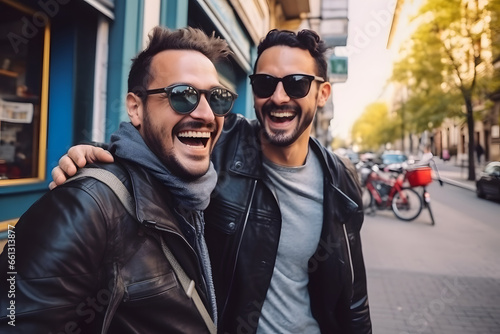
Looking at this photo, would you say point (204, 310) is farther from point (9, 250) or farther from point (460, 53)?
point (460, 53)

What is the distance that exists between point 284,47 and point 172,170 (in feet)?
3.14

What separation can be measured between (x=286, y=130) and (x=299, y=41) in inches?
18.6

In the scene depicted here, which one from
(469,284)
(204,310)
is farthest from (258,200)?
(469,284)

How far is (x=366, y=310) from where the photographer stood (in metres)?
1.82

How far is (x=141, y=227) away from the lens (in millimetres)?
1029

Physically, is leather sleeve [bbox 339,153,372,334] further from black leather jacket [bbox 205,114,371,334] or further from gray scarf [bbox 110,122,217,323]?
gray scarf [bbox 110,122,217,323]

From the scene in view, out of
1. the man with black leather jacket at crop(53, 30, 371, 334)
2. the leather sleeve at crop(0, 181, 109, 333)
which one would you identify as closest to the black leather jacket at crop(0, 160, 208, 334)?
the leather sleeve at crop(0, 181, 109, 333)

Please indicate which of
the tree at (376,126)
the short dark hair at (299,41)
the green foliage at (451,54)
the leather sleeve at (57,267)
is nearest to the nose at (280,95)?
the short dark hair at (299,41)

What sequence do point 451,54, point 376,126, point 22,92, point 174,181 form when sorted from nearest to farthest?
point 174,181 < point 22,92 < point 451,54 < point 376,126

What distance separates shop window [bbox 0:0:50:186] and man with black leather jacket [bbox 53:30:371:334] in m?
1.39

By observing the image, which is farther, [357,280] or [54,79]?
[54,79]

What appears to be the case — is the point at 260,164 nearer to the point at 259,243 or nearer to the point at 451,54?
the point at 259,243

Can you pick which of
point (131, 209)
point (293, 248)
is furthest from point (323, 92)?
point (131, 209)

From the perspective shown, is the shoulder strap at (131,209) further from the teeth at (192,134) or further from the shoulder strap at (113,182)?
the teeth at (192,134)
